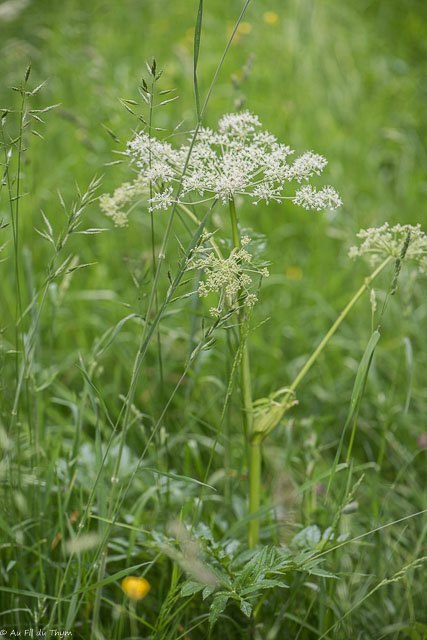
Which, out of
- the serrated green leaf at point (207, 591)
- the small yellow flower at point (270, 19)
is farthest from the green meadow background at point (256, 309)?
the serrated green leaf at point (207, 591)

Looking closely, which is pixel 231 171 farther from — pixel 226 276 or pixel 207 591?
pixel 207 591

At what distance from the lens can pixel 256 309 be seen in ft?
7.95

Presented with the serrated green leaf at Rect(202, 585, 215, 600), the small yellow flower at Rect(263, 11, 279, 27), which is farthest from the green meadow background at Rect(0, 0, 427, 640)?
the serrated green leaf at Rect(202, 585, 215, 600)

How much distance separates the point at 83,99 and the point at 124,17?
51.3 inches

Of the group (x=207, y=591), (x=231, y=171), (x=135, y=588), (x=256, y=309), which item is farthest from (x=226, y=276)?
(x=256, y=309)

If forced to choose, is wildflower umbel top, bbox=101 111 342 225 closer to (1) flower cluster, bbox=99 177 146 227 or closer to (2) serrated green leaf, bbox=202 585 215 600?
(1) flower cluster, bbox=99 177 146 227

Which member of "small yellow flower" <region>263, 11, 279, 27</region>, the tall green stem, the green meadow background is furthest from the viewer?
"small yellow flower" <region>263, 11, 279, 27</region>

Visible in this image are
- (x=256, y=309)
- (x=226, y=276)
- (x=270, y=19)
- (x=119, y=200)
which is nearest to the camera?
(x=226, y=276)

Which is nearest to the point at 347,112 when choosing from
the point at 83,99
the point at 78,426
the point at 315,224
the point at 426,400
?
the point at 315,224

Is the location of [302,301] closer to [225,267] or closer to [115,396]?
[115,396]

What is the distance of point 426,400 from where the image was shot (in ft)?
7.17

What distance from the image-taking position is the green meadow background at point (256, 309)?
151 cm

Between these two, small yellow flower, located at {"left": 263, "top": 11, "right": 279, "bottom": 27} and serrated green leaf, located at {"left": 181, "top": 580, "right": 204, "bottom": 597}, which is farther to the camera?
small yellow flower, located at {"left": 263, "top": 11, "right": 279, "bottom": 27}

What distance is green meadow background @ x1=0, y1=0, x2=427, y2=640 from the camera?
1508 mm
